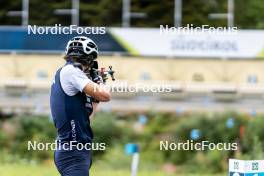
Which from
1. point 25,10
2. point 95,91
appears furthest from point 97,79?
point 25,10

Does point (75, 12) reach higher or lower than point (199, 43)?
higher

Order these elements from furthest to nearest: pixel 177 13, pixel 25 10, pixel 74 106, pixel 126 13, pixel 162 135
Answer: pixel 126 13 < pixel 177 13 < pixel 25 10 < pixel 162 135 < pixel 74 106

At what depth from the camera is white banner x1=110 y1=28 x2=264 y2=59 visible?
29438 mm

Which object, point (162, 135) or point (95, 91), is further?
point (162, 135)

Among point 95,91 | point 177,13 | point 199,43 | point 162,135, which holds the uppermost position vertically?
point 177,13

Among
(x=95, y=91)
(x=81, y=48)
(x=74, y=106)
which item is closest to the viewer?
(x=95, y=91)

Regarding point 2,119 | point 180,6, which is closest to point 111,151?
point 2,119

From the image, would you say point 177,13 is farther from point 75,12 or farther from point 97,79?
point 97,79

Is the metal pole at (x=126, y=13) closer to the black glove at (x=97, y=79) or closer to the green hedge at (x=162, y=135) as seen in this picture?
the green hedge at (x=162, y=135)

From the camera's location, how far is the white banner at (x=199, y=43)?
29438 mm

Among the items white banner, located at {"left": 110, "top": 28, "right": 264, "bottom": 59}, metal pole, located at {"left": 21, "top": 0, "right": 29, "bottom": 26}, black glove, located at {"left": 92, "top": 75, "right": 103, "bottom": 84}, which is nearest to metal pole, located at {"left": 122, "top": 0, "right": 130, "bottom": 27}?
white banner, located at {"left": 110, "top": 28, "right": 264, "bottom": 59}

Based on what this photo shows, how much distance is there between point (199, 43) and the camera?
97.1 feet

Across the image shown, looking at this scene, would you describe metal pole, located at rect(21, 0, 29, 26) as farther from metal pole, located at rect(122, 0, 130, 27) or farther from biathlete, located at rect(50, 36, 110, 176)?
biathlete, located at rect(50, 36, 110, 176)

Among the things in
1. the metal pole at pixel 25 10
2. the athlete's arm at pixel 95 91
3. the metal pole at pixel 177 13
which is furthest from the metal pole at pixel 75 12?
the athlete's arm at pixel 95 91
